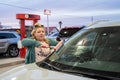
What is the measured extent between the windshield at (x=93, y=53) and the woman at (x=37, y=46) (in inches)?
47.2

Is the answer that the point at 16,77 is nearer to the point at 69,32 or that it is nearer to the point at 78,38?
the point at 78,38

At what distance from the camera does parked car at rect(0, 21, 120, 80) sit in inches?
117

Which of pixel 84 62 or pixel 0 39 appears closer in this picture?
pixel 84 62

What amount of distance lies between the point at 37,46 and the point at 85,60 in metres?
1.89

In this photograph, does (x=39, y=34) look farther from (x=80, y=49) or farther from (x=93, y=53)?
(x=93, y=53)

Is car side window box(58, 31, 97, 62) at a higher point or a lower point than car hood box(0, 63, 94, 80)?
higher

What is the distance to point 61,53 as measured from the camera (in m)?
3.90

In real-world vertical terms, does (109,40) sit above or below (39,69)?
above

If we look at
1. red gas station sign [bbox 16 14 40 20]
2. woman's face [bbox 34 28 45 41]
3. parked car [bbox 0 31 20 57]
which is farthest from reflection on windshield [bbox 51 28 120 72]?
parked car [bbox 0 31 20 57]

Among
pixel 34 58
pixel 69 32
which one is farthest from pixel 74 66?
pixel 69 32

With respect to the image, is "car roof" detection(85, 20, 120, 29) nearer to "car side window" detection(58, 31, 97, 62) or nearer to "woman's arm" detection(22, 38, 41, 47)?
"car side window" detection(58, 31, 97, 62)

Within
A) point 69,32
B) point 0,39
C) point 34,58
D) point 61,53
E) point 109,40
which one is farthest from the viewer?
point 0,39

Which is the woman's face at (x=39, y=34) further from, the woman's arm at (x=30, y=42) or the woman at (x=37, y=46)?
the woman's arm at (x=30, y=42)

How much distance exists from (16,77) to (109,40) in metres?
1.14
